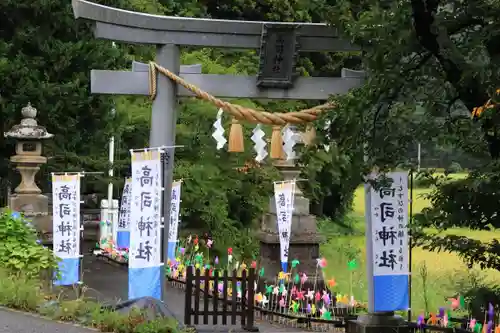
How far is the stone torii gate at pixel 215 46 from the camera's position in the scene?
8758mm

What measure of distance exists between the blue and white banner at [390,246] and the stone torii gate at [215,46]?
1488mm

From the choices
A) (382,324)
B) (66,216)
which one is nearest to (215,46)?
(382,324)

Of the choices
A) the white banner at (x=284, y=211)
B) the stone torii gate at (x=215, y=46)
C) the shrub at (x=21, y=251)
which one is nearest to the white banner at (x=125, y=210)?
the white banner at (x=284, y=211)

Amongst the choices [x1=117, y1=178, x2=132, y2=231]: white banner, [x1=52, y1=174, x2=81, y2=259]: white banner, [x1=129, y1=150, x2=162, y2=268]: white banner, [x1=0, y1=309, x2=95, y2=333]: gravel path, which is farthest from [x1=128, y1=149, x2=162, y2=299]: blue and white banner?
[x1=117, y1=178, x2=132, y2=231]: white banner

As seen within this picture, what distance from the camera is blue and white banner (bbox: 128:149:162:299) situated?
29.7ft

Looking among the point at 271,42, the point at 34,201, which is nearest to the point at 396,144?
the point at 271,42

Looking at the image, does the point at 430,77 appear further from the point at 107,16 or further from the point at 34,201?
the point at 34,201

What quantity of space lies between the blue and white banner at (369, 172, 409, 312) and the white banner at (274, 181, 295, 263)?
188 inches

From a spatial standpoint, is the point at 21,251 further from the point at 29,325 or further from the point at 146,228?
the point at 29,325

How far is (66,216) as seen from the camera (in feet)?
43.0

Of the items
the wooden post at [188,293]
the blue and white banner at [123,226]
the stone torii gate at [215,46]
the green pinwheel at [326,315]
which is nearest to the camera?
the stone torii gate at [215,46]

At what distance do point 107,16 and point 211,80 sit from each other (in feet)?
4.87

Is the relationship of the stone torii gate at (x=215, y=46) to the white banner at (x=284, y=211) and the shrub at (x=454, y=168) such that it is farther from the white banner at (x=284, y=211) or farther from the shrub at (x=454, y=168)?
the white banner at (x=284, y=211)

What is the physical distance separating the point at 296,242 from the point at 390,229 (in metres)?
5.85
